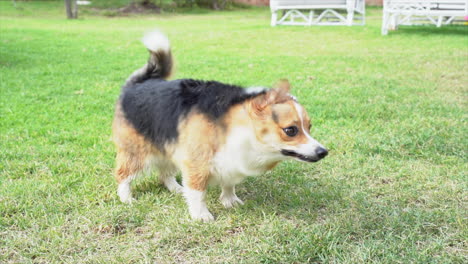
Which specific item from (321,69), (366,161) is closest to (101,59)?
(321,69)

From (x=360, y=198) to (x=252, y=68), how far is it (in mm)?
5193

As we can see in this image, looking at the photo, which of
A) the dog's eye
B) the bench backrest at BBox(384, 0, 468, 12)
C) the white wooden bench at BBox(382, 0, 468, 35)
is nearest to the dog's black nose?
the dog's eye

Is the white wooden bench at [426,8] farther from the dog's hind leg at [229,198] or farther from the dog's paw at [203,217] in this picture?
the dog's paw at [203,217]

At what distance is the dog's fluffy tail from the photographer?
10.6 ft

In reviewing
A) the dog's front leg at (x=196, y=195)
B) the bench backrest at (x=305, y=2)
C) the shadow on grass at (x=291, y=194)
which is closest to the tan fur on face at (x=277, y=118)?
the dog's front leg at (x=196, y=195)

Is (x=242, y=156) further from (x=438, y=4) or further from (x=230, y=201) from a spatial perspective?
(x=438, y=4)

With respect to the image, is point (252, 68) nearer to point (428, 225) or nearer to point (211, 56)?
point (211, 56)

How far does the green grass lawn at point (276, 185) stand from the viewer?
2.51 metres

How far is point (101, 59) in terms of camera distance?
8.99 meters

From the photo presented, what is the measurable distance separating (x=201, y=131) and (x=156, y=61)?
2.84ft

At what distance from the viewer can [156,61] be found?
10.9ft

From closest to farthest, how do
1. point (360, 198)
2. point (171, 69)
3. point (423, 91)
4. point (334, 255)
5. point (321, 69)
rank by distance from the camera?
point (334, 255), point (360, 198), point (171, 69), point (423, 91), point (321, 69)

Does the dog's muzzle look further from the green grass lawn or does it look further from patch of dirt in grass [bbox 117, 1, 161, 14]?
patch of dirt in grass [bbox 117, 1, 161, 14]

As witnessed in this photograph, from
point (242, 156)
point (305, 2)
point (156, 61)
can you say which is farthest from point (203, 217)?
point (305, 2)
